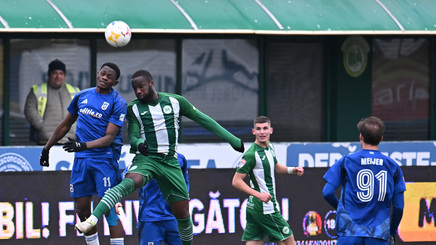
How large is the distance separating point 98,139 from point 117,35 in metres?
2.41

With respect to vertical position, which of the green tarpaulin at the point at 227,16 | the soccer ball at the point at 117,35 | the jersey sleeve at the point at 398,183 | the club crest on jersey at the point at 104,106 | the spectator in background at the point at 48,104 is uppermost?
the green tarpaulin at the point at 227,16

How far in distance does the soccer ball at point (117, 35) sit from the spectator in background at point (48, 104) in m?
1.87

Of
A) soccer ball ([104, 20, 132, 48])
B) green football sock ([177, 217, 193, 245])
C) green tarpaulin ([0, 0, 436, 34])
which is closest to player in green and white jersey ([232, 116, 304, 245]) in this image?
green football sock ([177, 217, 193, 245])

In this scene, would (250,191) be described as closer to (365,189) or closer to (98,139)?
(98,139)

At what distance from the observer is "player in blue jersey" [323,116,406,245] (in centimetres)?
717

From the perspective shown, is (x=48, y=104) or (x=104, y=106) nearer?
(x=104, y=106)

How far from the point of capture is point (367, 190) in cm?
717

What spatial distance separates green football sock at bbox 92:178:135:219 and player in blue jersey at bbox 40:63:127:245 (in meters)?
0.96

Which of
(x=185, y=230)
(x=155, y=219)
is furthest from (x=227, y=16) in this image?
(x=155, y=219)

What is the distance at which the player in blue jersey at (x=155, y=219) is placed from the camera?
8.66 meters

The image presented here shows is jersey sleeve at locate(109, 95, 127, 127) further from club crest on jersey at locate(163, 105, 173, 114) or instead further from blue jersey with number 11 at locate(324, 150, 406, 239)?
blue jersey with number 11 at locate(324, 150, 406, 239)

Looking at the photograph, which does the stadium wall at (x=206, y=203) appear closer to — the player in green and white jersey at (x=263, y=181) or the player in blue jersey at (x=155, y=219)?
the player in green and white jersey at (x=263, y=181)

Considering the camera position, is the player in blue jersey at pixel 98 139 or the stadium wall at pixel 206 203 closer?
the player in blue jersey at pixel 98 139

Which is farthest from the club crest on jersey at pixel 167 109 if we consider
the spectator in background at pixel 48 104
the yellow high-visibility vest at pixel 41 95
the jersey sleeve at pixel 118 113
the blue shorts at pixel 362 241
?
the yellow high-visibility vest at pixel 41 95
